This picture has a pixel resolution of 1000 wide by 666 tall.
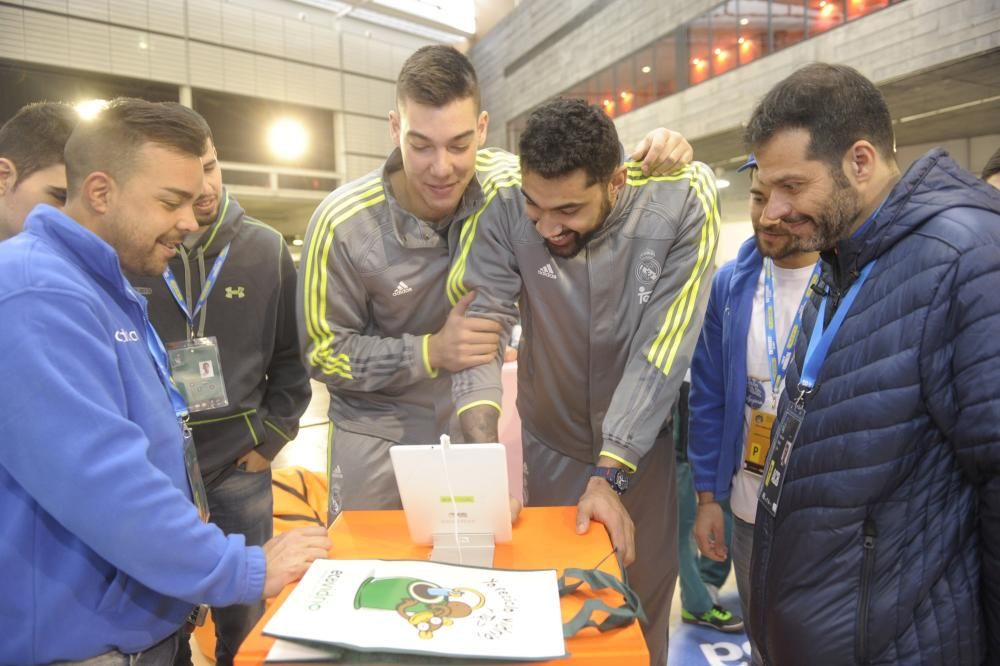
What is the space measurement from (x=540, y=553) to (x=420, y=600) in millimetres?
304

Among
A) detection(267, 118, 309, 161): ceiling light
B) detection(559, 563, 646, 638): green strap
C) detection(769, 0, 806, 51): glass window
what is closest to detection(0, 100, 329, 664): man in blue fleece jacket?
detection(559, 563, 646, 638): green strap

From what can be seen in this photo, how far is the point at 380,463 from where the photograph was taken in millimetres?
1878

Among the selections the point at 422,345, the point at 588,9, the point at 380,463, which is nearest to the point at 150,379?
the point at 422,345

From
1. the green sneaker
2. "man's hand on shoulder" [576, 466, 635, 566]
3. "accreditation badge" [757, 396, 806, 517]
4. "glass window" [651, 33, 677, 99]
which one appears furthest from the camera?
"glass window" [651, 33, 677, 99]

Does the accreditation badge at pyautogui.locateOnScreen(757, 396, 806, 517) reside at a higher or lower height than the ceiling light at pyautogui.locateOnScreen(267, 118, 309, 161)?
lower

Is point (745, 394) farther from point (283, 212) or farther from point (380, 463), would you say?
point (283, 212)

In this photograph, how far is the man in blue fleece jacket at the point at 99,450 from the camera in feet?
2.91

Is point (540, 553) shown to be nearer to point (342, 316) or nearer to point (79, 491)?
point (79, 491)

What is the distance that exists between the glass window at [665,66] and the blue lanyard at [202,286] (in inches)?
421

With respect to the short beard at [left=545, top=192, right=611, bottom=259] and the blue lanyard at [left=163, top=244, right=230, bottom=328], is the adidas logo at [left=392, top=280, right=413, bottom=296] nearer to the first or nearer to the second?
the short beard at [left=545, top=192, right=611, bottom=259]

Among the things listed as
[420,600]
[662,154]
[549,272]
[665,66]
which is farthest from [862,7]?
[420,600]

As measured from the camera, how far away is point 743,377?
1781 mm

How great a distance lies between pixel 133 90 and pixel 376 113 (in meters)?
5.92

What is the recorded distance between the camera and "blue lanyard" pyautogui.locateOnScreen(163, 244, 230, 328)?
187 cm
